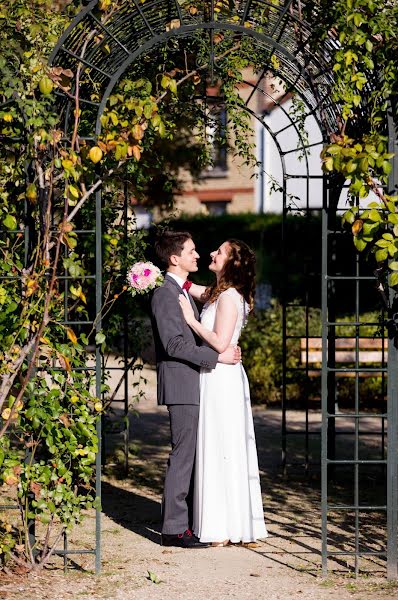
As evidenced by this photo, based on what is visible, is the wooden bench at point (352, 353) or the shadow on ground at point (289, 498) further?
the wooden bench at point (352, 353)

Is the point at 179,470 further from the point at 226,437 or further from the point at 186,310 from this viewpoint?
the point at 186,310

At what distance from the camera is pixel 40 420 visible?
5355 millimetres

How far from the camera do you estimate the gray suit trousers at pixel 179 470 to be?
20.2 ft

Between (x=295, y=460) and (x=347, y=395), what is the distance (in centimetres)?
286

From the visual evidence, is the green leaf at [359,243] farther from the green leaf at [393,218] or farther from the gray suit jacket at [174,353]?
the gray suit jacket at [174,353]

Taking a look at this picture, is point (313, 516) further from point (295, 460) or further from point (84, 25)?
point (84, 25)

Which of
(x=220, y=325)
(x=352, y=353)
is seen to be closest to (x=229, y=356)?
(x=220, y=325)

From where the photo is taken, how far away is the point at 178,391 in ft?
20.1

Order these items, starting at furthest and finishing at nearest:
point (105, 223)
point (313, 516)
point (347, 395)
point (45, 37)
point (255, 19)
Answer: point (347, 395) → point (105, 223) → point (313, 516) → point (255, 19) → point (45, 37)

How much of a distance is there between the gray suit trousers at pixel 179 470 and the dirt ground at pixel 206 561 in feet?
0.58

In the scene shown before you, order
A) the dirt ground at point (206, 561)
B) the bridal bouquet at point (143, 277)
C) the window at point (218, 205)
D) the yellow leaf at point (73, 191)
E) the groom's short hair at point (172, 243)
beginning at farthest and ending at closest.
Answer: the window at point (218, 205) → the groom's short hair at point (172, 243) → the bridal bouquet at point (143, 277) → the dirt ground at point (206, 561) → the yellow leaf at point (73, 191)

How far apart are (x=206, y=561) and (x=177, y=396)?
96 cm

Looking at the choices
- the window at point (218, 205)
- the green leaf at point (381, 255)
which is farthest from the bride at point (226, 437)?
the window at point (218, 205)

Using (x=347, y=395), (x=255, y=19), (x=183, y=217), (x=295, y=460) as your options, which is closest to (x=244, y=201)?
(x=183, y=217)
